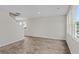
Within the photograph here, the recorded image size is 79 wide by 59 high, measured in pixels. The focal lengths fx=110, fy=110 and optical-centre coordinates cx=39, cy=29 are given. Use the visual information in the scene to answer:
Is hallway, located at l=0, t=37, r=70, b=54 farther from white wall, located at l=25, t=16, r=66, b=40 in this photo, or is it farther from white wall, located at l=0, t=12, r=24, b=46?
white wall, located at l=25, t=16, r=66, b=40

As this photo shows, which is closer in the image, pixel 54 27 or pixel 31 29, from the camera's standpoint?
pixel 54 27

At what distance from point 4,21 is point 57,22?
5179 mm

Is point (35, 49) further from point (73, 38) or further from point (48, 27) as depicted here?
point (48, 27)

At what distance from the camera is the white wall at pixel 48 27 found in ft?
32.8

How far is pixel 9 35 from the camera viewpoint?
7266mm

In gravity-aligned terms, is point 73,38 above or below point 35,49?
above

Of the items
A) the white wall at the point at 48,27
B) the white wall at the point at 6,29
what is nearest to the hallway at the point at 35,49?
the white wall at the point at 6,29

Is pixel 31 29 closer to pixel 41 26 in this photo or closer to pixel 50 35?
pixel 41 26

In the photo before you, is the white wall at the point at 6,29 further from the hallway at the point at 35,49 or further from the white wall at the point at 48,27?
the white wall at the point at 48,27

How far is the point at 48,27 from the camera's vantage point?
11008mm

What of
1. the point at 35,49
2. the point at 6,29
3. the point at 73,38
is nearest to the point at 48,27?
the point at 6,29

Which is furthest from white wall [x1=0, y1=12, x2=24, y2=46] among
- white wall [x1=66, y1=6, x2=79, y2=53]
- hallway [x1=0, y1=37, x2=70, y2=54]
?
white wall [x1=66, y1=6, x2=79, y2=53]

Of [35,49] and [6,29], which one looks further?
[6,29]
